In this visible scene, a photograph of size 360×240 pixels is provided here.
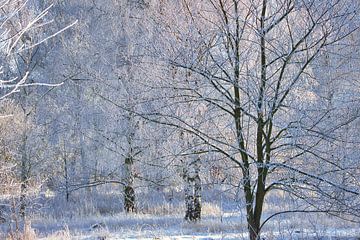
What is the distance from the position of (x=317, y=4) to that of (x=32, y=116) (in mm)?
12716

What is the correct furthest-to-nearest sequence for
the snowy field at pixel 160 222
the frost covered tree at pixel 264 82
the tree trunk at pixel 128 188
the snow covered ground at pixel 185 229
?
the tree trunk at pixel 128 188
the snowy field at pixel 160 222
the snow covered ground at pixel 185 229
the frost covered tree at pixel 264 82

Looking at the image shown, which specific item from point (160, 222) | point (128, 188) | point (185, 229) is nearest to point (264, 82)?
point (185, 229)

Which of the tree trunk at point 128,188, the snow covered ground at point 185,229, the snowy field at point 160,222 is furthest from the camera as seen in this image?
the tree trunk at point 128,188

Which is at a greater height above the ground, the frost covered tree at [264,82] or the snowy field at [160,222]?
the frost covered tree at [264,82]

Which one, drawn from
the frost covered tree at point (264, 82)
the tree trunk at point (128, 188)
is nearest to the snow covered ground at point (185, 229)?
the frost covered tree at point (264, 82)

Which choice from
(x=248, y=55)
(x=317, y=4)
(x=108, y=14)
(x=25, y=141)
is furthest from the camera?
(x=25, y=141)

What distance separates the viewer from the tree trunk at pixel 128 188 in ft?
46.2

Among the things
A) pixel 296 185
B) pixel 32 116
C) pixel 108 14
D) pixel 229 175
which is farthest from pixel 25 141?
pixel 296 185

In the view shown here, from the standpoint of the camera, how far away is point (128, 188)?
14.8 meters

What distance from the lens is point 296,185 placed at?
5.70m

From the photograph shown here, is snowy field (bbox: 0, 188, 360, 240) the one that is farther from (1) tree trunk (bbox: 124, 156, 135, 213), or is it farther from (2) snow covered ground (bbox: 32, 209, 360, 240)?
(1) tree trunk (bbox: 124, 156, 135, 213)

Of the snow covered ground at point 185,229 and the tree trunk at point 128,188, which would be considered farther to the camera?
the tree trunk at point 128,188

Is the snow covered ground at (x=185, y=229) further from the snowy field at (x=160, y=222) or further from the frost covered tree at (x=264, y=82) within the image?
the frost covered tree at (x=264, y=82)

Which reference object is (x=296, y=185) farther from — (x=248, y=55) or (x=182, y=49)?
(x=182, y=49)
